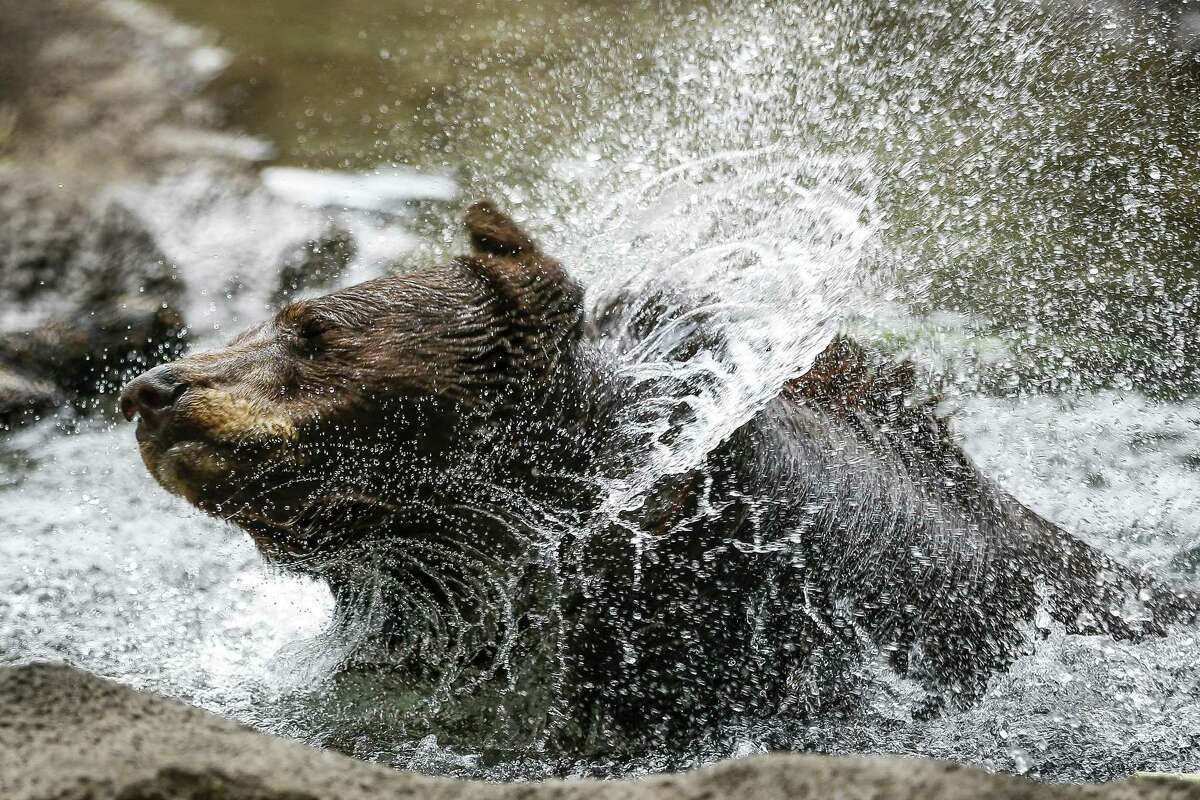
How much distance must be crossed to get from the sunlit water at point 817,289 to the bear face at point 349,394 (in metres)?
0.37

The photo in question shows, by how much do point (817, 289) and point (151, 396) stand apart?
2.05 m

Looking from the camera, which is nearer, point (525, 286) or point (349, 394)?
point (349, 394)

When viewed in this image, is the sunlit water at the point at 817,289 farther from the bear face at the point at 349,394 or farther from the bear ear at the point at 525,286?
the bear face at the point at 349,394

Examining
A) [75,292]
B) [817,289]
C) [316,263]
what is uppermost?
[817,289]

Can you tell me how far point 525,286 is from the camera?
3.35 m

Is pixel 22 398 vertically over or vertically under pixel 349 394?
under

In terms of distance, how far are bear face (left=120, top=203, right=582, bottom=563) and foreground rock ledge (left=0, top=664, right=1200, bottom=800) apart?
126 cm

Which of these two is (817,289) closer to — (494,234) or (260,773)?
(494,234)

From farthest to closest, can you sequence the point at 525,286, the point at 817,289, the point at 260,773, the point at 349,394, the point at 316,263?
the point at 316,263
the point at 817,289
the point at 525,286
the point at 349,394
the point at 260,773

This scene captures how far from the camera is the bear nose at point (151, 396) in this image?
9.75ft

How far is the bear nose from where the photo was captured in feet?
9.75

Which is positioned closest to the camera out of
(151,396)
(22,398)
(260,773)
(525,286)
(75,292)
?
(260,773)

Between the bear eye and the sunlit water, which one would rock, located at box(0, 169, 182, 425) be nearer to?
the sunlit water

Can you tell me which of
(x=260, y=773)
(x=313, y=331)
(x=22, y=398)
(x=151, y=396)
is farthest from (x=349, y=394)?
(x=22, y=398)
